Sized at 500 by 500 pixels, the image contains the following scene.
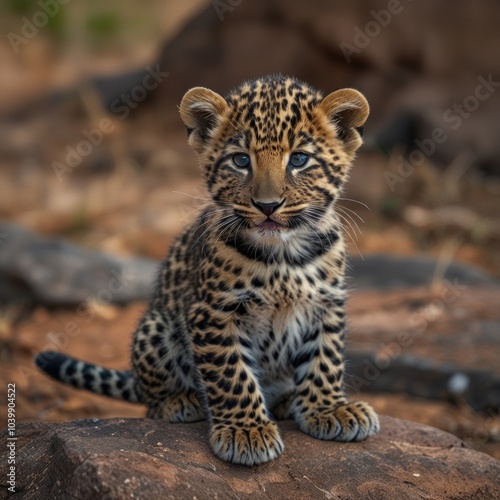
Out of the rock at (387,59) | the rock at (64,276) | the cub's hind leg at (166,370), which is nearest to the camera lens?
the cub's hind leg at (166,370)

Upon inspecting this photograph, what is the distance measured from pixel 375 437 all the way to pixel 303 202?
4.94 feet

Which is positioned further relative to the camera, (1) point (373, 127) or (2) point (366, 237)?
(1) point (373, 127)

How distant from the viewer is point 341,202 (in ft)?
44.3

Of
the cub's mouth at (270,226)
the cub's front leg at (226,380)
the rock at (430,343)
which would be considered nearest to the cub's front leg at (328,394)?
the cub's front leg at (226,380)

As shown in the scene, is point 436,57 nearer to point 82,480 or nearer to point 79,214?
point 79,214

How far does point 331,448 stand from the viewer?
513 cm

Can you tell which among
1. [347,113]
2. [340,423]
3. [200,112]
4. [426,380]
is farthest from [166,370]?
[426,380]

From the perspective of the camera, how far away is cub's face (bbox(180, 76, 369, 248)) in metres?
4.79

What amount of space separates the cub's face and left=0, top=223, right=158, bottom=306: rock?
4904 mm

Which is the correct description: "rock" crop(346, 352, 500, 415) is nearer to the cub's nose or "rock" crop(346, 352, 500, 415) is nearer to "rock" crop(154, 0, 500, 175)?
the cub's nose

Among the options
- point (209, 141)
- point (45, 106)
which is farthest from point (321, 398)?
point (45, 106)

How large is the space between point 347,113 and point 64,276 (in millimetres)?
5571

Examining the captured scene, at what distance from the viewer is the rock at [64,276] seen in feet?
32.5

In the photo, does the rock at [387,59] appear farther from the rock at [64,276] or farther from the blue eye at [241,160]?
the blue eye at [241,160]
